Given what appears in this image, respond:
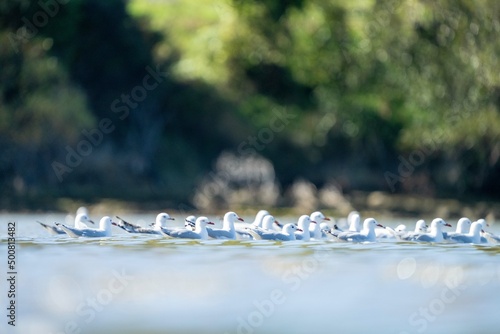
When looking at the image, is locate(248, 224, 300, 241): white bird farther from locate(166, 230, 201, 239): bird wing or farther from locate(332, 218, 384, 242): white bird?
locate(166, 230, 201, 239): bird wing

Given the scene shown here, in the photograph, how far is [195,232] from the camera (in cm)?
2730

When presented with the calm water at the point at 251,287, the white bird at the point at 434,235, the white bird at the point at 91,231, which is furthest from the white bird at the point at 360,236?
the white bird at the point at 91,231

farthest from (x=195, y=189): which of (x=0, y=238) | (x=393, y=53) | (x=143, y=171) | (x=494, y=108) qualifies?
(x=0, y=238)

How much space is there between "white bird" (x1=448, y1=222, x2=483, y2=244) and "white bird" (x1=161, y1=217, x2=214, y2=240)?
5025 millimetres

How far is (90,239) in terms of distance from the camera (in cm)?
2738

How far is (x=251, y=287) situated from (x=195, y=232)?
7904mm

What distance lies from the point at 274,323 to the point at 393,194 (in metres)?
37.7

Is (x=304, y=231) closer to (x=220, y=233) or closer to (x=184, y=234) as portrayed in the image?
(x=220, y=233)

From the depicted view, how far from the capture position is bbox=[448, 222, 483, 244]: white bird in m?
27.1

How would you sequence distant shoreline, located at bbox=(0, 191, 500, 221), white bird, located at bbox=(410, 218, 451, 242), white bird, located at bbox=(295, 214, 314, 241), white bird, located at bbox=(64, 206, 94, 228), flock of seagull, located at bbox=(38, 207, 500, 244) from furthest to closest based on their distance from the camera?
distant shoreline, located at bbox=(0, 191, 500, 221) → white bird, located at bbox=(64, 206, 94, 228) → white bird, located at bbox=(295, 214, 314, 241) → flock of seagull, located at bbox=(38, 207, 500, 244) → white bird, located at bbox=(410, 218, 451, 242)

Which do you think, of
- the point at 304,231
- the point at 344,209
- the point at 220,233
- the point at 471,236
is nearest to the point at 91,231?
the point at 220,233

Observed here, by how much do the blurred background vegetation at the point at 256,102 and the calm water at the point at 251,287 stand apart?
16848 mm

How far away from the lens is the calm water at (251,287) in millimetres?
16219

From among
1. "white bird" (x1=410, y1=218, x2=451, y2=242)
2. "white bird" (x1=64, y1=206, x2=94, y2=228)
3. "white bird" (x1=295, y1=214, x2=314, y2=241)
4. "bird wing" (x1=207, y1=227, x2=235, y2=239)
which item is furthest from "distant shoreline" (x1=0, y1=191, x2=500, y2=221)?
"bird wing" (x1=207, y1=227, x2=235, y2=239)
